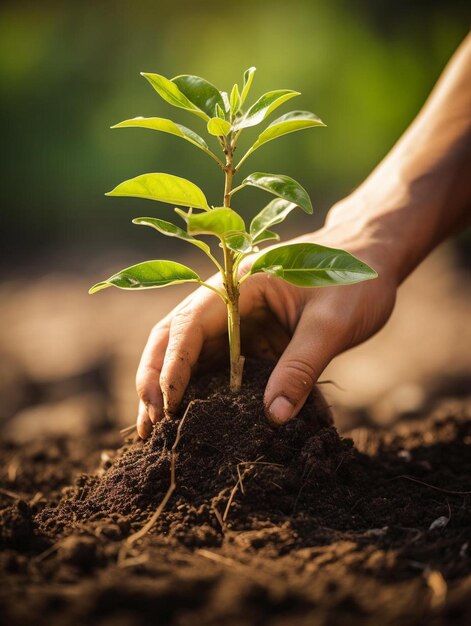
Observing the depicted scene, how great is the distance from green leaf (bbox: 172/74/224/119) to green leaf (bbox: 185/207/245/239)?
1.33 ft

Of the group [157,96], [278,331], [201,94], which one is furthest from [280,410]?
[157,96]

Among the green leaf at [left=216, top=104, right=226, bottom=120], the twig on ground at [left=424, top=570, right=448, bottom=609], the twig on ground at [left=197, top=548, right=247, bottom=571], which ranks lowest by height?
the twig on ground at [left=197, top=548, right=247, bottom=571]

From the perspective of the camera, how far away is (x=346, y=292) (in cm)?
191

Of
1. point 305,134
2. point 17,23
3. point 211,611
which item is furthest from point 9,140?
point 211,611

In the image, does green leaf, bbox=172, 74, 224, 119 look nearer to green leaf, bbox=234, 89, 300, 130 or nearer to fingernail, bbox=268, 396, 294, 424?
green leaf, bbox=234, 89, 300, 130

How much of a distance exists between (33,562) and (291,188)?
1.00m

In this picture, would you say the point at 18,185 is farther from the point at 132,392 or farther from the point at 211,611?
the point at 211,611

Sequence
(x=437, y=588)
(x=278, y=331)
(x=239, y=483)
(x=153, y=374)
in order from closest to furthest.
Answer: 1. (x=437, y=588)
2. (x=239, y=483)
3. (x=153, y=374)
4. (x=278, y=331)

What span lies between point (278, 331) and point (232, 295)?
0.56m

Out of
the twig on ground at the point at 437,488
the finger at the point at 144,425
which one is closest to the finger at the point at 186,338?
the finger at the point at 144,425

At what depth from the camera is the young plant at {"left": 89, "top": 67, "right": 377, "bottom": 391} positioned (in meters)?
1.40

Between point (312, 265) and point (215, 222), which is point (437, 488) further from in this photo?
point (215, 222)

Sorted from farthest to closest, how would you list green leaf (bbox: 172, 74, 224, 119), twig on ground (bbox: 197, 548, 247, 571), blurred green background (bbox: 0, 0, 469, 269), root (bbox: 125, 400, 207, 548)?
1. blurred green background (bbox: 0, 0, 469, 269)
2. green leaf (bbox: 172, 74, 224, 119)
3. root (bbox: 125, 400, 207, 548)
4. twig on ground (bbox: 197, 548, 247, 571)

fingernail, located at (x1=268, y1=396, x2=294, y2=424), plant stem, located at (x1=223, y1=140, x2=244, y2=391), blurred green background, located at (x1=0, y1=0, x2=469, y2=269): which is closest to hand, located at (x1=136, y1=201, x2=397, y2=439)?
fingernail, located at (x1=268, y1=396, x2=294, y2=424)
